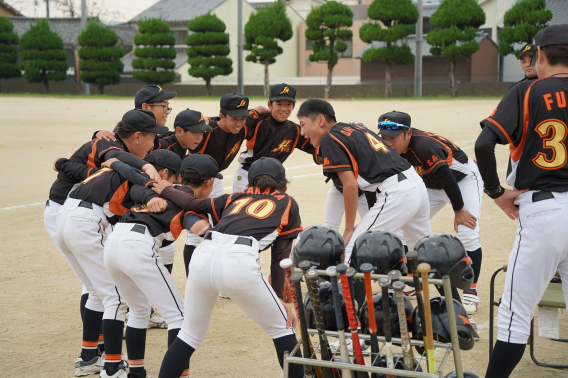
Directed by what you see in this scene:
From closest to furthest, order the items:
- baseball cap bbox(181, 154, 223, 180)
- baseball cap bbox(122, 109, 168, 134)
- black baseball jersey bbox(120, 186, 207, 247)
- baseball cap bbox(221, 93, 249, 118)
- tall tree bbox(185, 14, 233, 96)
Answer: black baseball jersey bbox(120, 186, 207, 247) < baseball cap bbox(181, 154, 223, 180) < baseball cap bbox(122, 109, 168, 134) < baseball cap bbox(221, 93, 249, 118) < tall tree bbox(185, 14, 233, 96)

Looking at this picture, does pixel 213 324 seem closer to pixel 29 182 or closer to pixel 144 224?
pixel 144 224

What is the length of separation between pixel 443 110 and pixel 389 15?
13.5 metres

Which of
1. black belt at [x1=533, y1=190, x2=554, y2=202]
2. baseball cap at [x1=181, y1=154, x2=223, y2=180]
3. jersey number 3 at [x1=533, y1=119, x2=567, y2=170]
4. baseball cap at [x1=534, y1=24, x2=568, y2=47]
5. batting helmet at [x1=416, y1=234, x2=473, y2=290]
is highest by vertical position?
baseball cap at [x1=534, y1=24, x2=568, y2=47]

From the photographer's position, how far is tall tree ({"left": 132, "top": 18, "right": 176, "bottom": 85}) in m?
42.1

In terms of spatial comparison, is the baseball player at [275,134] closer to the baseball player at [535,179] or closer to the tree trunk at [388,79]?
the baseball player at [535,179]

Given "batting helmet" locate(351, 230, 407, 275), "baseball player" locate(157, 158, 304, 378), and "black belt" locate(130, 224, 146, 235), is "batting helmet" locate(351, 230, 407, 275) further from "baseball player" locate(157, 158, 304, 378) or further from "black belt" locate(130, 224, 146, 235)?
"black belt" locate(130, 224, 146, 235)

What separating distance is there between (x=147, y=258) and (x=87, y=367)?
120 centimetres

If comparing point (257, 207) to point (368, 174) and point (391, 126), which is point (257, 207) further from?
point (391, 126)

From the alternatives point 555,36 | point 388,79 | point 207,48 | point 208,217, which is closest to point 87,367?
point 208,217

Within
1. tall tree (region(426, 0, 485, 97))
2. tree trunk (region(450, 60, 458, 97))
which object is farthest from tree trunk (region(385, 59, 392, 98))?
tree trunk (region(450, 60, 458, 97))

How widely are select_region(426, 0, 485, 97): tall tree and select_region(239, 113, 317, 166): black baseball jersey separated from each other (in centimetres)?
3233

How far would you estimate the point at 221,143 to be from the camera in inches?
260

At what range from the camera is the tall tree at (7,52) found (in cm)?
4459

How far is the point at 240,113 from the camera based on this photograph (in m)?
6.32
